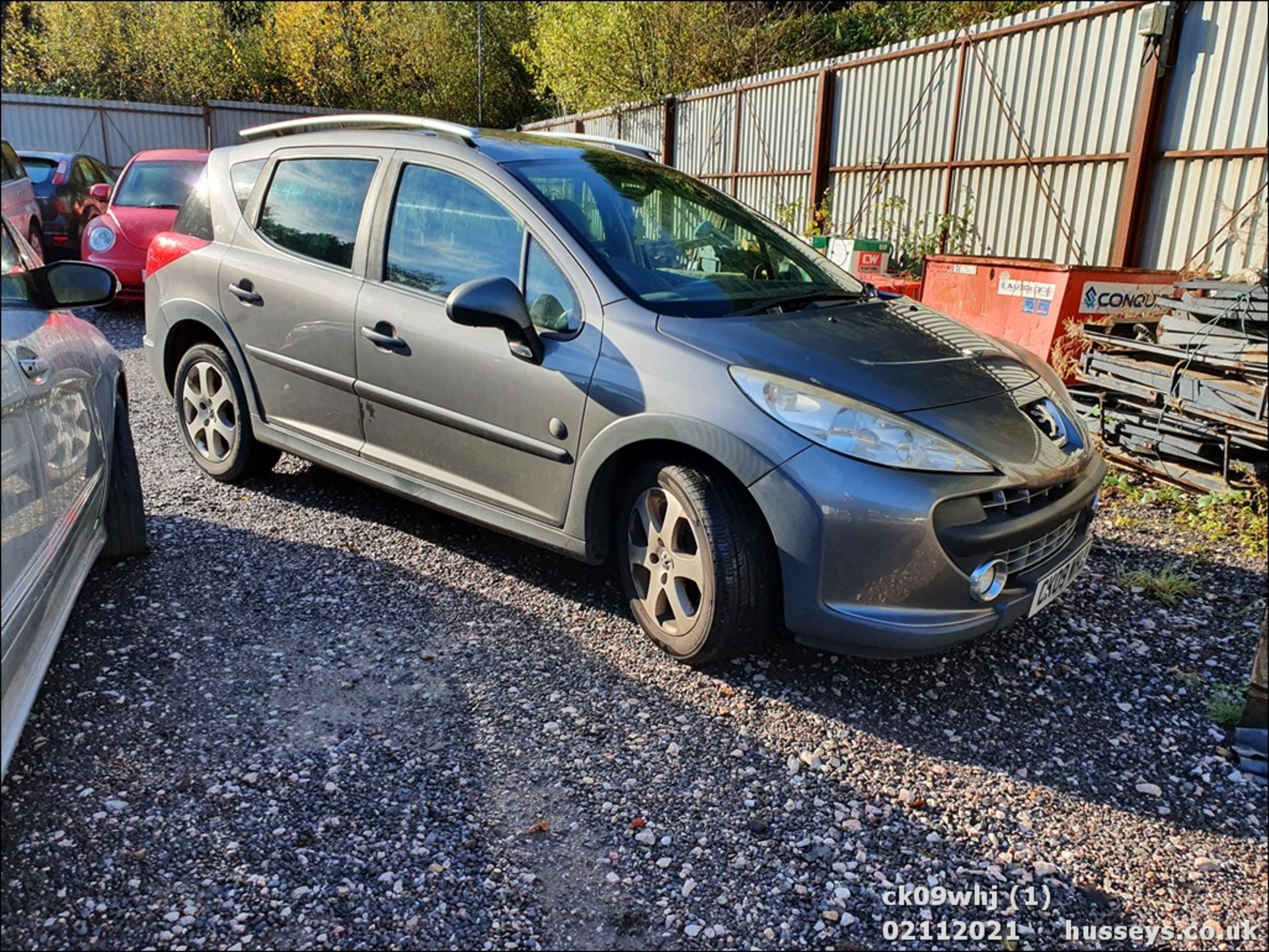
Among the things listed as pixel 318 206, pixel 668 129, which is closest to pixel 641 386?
pixel 318 206

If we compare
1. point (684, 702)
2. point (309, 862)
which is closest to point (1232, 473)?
point (684, 702)

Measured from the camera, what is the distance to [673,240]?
12.6 feet

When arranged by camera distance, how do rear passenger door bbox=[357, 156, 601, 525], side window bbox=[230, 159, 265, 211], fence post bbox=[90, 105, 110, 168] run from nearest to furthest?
rear passenger door bbox=[357, 156, 601, 525], side window bbox=[230, 159, 265, 211], fence post bbox=[90, 105, 110, 168]

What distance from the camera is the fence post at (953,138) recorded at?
9156 millimetres

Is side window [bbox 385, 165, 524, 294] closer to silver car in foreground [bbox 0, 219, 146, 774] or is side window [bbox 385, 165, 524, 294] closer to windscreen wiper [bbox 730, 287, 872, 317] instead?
windscreen wiper [bbox 730, 287, 872, 317]

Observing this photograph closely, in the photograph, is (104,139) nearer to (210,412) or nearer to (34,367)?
(210,412)

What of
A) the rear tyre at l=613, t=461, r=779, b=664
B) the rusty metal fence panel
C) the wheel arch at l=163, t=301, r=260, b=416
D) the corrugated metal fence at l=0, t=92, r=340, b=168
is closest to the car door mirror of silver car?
the wheel arch at l=163, t=301, r=260, b=416

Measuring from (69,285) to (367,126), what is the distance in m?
1.86

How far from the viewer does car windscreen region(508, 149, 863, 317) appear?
351 centimetres

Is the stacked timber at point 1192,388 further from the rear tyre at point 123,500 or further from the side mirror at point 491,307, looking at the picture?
the rear tyre at point 123,500

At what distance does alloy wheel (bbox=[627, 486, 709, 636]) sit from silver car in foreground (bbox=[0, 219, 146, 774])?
1777mm

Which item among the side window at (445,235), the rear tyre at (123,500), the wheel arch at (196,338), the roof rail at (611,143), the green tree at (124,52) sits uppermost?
the green tree at (124,52)

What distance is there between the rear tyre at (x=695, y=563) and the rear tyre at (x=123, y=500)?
81.2 inches

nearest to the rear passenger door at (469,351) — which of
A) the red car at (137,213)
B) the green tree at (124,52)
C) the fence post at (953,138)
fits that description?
the red car at (137,213)
